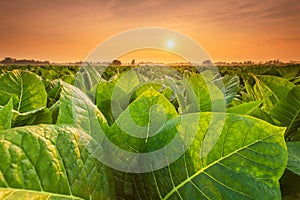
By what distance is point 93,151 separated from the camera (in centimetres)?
78

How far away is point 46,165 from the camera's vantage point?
0.63 metres

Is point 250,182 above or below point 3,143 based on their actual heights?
below

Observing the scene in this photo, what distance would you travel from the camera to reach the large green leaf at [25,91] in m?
1.63

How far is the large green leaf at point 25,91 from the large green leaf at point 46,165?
3.20 ft

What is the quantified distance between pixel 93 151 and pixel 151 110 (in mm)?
230

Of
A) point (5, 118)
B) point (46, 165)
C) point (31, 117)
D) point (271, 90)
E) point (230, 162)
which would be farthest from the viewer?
point (271, 90)

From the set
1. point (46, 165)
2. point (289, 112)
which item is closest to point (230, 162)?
point (46, 165)

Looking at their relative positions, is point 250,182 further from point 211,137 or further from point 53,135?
point 53,135

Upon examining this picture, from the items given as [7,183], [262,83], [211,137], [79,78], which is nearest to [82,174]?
[7,183]

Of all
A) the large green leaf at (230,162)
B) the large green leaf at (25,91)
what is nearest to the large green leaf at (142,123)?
the large green leaf at (230,162)

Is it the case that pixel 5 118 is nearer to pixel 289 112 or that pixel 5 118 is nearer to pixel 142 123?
pixel 142 123

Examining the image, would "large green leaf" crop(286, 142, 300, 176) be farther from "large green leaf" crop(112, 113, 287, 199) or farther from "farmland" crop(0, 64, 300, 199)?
"large green leaf" crop(112, 113, 287, 199)

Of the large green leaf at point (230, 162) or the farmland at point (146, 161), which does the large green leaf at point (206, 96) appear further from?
the large green leaf at point (230, 162)

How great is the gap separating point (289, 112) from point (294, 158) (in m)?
0.51
